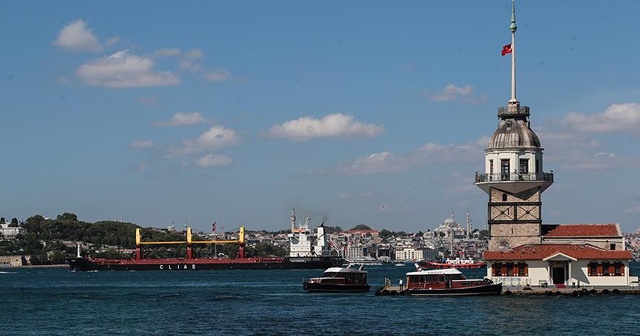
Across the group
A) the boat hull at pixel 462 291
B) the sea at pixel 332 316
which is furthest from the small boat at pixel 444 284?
the sea at pixel 332 316

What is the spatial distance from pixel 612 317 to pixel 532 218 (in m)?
23.7

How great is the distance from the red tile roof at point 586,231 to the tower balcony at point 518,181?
371 centimetres

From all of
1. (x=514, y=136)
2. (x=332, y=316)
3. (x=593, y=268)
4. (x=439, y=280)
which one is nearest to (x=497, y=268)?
(x=439, y=280)

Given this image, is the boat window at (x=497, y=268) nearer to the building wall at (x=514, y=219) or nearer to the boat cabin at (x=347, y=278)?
the building wall at (x=514, y=219)

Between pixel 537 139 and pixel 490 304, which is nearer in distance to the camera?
pixel 490 304

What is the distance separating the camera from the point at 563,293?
8006 centimetres

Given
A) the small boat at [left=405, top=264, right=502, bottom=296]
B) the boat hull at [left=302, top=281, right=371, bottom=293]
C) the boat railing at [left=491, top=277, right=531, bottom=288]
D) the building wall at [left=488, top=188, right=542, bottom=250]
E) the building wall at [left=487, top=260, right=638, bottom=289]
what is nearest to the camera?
the building wall at [left=487, top=260, right=638, bottom=289]

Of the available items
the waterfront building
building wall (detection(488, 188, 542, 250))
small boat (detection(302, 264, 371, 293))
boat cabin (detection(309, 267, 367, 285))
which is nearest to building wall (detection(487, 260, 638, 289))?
the waterfront building

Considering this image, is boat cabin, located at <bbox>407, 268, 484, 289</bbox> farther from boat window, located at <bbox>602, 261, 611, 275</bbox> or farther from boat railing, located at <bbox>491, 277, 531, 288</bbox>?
boat window, located at <bbox>602, 261, 611, 275</bbox>

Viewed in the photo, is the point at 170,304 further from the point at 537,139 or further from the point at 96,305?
the point at 537,139

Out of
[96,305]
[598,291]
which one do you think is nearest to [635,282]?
[598,291]

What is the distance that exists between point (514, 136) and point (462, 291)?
47.5ft

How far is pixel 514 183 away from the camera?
294ft

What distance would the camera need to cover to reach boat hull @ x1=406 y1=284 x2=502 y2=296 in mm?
82312
